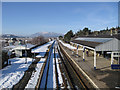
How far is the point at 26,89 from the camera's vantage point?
6395 mm

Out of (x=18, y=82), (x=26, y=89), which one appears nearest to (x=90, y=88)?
(x=26, y=89)

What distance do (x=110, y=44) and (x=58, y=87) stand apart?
6817mm

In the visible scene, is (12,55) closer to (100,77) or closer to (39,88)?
(39,88)

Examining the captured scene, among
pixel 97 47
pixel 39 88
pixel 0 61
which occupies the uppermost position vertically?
pixel 97 47

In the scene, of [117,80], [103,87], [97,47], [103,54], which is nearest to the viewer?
[103,87]

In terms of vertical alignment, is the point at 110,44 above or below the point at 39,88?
above

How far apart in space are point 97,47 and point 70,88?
5.00m

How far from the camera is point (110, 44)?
9227mm

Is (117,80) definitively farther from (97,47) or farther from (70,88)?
(70,88)

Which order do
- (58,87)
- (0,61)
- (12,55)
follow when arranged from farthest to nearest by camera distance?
(12,55) → (0,61) → (58,87)

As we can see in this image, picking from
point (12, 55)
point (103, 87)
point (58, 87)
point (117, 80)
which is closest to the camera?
point (103, 87)

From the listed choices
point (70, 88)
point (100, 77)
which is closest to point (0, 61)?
point (70, 88)

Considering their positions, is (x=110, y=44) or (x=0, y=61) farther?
(x=0, y=61)

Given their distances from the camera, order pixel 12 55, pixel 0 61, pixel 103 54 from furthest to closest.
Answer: pixel 12 55 → pixel 103 54 → pixel 0 61
